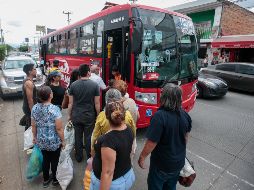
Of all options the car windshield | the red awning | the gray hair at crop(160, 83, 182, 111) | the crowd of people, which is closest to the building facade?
the red awning

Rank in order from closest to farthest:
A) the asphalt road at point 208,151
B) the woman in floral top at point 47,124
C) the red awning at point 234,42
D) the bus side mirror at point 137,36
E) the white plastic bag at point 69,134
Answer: the woman in floral top at point 47,124 → the asphalt road at point 208,151 → the white plastic bag at point 69,134 → the bus side mirror at point 137,36 → the red awning at point 234,42

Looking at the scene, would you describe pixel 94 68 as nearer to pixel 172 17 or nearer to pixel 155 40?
pixel 155 40

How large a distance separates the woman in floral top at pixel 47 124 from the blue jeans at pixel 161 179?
58.1 inches

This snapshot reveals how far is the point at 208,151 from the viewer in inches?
187

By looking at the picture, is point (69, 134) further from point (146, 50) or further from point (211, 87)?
point (211, 87)

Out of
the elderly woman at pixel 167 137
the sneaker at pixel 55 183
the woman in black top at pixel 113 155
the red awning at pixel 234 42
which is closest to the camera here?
the woman in black top at pixel 113 155

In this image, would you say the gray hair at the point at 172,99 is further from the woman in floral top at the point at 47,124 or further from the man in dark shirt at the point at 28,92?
the man in dark shirt at the point at 28,92

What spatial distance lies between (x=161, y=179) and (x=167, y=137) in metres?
0.59

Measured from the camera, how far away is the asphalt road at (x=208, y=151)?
3.60 metres

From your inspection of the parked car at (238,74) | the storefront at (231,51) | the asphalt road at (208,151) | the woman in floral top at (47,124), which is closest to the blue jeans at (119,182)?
the woman in floral top at (47,124)

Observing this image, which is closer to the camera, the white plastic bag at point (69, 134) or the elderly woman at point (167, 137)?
the elderly woman at point (167, 137)

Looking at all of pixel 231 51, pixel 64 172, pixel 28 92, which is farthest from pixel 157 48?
pixel 231 51

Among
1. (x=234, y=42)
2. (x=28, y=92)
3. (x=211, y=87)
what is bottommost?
(x=211, y=87)

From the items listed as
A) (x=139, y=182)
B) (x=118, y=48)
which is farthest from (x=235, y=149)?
(x=118, y=48)
